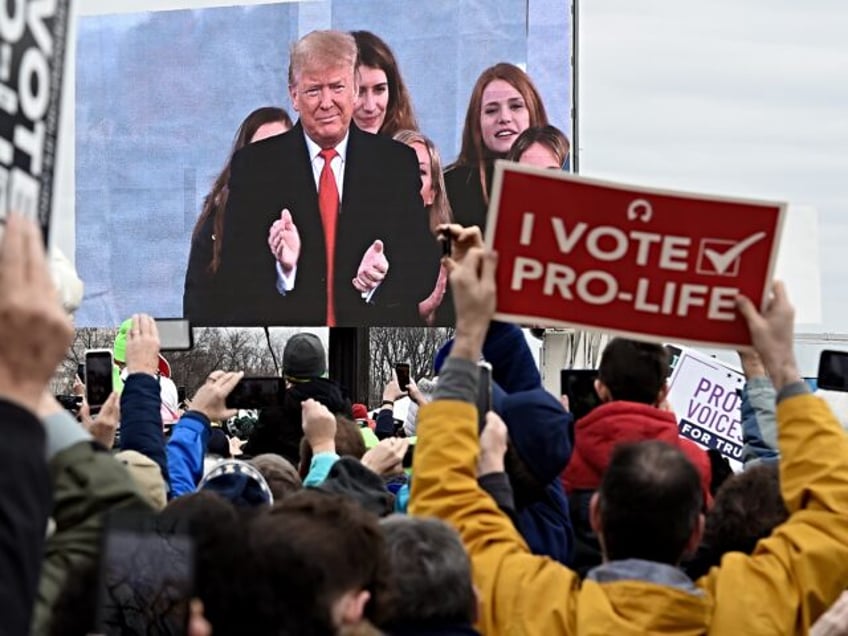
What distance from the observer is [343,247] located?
52.7 ft

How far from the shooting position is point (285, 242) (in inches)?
642

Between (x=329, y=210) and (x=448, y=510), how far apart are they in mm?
12958

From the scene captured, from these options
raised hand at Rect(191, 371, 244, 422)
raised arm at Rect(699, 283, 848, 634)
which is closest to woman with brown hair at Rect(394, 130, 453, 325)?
raised hand at Rect(191, 371, 244, 422)

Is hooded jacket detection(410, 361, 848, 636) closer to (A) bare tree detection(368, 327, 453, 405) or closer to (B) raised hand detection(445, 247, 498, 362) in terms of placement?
(B) raised hand detection(445, 247, 498, 362)

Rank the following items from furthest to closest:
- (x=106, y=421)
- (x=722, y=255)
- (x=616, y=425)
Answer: (x=106, y=421), (x=616, y=425), (x=722, y=255)

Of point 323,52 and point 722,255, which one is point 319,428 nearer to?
point 722,255

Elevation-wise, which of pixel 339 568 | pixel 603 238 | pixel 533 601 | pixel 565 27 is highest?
pixel 565 27

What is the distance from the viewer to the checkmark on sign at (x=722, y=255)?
3494 mm

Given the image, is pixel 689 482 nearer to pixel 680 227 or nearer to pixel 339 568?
pixel 680 227

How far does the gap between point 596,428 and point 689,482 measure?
37.7 inches

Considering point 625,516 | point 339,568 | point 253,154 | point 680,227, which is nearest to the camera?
point 339,568

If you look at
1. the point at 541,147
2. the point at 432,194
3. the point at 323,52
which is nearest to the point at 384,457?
the point at 541,147

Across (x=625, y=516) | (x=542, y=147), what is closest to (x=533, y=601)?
(x=625, y=516)

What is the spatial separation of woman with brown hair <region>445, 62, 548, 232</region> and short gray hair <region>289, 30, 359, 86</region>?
1.22 meters
